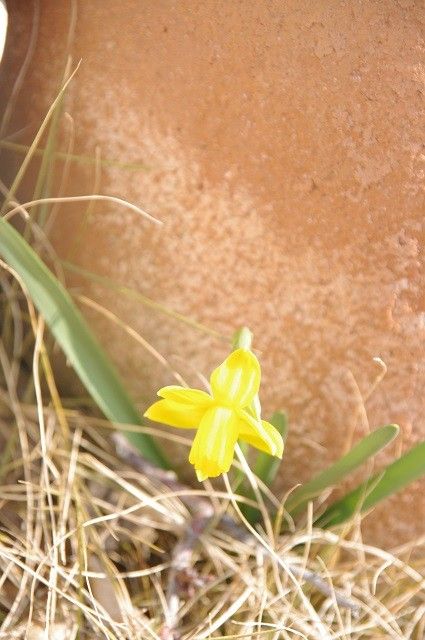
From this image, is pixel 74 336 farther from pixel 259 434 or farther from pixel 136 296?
pixel 259 434

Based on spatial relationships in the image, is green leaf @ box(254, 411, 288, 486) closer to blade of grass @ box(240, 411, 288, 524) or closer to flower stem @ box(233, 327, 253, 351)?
blade of grass @ box(240, 411, 288, 524)

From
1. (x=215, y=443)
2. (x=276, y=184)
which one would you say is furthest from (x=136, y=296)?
(x=215, y=443)

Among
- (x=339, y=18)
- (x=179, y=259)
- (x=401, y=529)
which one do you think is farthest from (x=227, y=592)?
(x=339, y=18)

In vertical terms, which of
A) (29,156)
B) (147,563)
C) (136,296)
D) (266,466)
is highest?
(29,156)

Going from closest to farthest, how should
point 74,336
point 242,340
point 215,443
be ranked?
point 215,443 → point 242,340 → point 74,336

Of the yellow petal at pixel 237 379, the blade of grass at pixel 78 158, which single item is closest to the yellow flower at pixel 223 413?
the yellow petal at pixel 237 379

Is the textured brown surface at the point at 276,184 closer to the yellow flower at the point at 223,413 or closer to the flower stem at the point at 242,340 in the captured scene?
the flower stem at the point at 242,340
